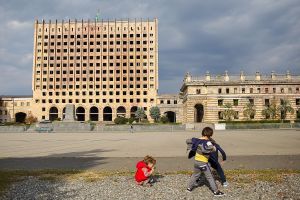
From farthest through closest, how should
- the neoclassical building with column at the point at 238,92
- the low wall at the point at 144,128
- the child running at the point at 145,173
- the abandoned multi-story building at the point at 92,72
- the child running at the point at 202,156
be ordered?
1. the abandoned multi-story building at the point at 92,72
2. the neoclassical building with column at the point at 238,92
3. the low wall at the point at 144,128
4. the child running at the point at 145,173
5. the child running at the point at 202,156

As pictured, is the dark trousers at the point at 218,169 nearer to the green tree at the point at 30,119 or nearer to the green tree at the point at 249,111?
the green tree at the point at 249,111

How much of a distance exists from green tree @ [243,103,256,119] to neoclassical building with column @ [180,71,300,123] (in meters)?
0.91

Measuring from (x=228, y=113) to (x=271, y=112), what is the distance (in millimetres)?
8981

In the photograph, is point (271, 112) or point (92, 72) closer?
point (271, 112)

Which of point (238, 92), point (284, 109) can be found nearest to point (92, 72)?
point (238, 92)

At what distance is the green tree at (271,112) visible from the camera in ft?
212

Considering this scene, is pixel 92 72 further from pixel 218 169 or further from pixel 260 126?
pixel 218 169

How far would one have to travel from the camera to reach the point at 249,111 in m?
66.1

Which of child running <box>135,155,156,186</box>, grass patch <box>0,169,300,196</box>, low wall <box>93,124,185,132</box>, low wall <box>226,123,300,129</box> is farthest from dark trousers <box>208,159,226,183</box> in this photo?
low wall <box>226,123,300,129</box>

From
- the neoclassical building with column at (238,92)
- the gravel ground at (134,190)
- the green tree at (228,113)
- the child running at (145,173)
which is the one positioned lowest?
the gravel ground at (134,190)

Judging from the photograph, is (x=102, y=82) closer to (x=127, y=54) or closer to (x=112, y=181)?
(x=127, y=54)

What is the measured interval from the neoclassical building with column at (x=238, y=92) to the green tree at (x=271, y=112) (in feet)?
4.20

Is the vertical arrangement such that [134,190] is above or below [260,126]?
above

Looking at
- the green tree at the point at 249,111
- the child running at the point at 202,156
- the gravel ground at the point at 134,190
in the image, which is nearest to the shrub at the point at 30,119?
the green tree at the point at 249,111
